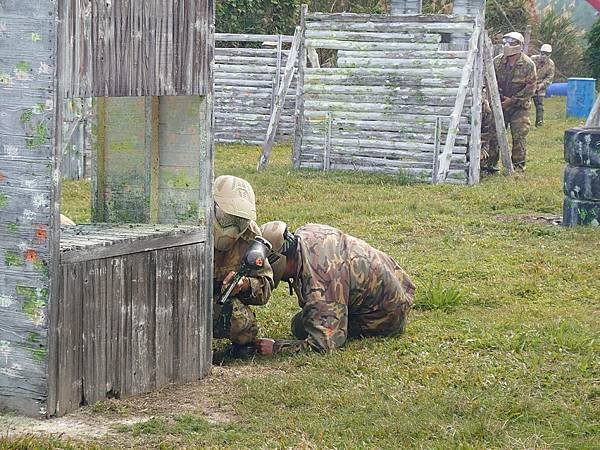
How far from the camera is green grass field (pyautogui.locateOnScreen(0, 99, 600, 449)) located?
17.0 feet

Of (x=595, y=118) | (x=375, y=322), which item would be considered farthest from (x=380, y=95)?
(x=375, y=322)

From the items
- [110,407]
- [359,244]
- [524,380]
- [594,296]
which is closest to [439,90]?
[594,296]

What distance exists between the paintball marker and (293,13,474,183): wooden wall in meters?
8.65

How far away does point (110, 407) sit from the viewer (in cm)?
545

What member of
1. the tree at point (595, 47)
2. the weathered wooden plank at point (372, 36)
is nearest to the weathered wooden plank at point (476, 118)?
the weathered wooden plank at point (372, 36)

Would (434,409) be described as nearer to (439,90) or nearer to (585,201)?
(585,201)

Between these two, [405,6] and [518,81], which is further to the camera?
[405,6]

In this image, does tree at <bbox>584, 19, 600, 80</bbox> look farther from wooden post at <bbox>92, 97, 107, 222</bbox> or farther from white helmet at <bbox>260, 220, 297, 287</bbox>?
wooden post at <bbox>92, 97, 107, 222</bbox>

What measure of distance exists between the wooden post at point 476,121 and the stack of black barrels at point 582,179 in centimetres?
372

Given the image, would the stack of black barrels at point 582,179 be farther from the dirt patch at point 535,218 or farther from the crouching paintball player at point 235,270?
the crouching paintball player at point 235,270

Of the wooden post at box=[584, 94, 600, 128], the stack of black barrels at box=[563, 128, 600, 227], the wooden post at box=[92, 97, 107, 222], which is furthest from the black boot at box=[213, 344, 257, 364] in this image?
the wooden post at box=[584, 94, 600, 128]

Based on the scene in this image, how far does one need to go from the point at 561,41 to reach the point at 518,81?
Result: 2184cm

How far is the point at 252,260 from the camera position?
20.8 ft

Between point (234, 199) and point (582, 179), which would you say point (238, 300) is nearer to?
point (234, 199)
